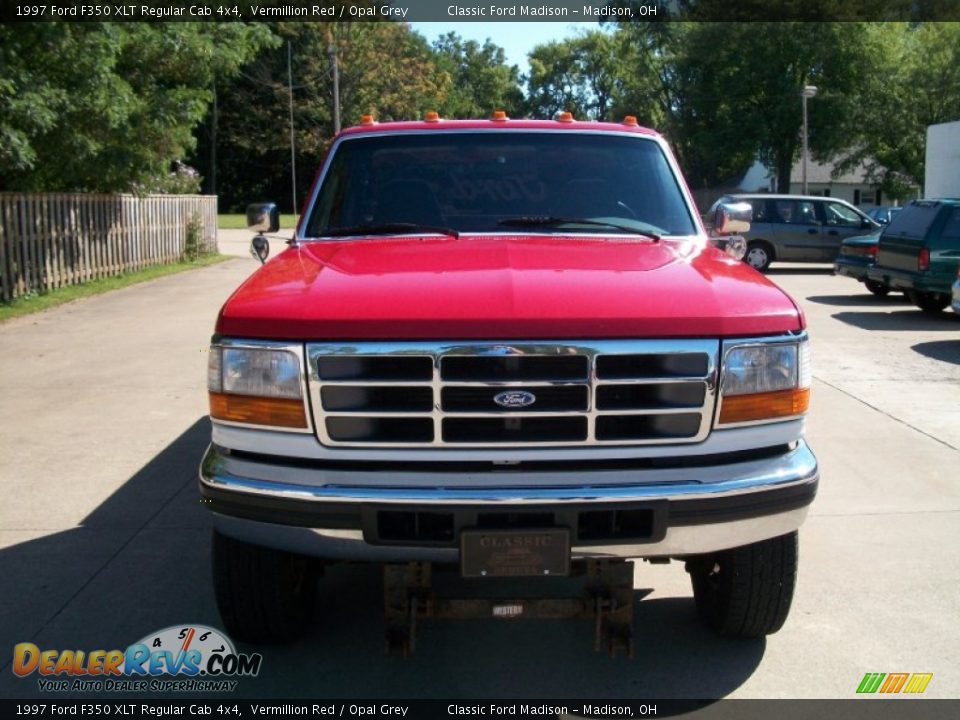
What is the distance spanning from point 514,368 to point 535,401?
12 centimetres

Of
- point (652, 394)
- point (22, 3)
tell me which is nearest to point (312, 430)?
point (652, 394)

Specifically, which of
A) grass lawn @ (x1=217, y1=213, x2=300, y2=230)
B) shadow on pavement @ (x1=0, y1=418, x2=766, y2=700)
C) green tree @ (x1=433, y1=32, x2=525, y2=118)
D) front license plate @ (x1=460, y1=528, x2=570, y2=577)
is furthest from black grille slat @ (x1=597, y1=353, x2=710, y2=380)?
green tree @ (x1=433, y1=32, x2=525, y2=118)

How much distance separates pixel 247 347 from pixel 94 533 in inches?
101

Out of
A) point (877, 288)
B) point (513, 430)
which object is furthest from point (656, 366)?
point (877, 288)

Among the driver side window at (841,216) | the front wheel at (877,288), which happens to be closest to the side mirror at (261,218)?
the front wheel at (877,288)

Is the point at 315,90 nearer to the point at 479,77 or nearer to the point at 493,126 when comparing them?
the point at 479,77

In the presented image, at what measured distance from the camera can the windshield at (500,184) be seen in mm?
4824

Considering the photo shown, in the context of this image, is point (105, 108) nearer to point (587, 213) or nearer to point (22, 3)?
point (22, 3)

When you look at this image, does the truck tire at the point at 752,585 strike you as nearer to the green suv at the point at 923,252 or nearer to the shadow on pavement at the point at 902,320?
the shadow on pavement at the point at 902,320

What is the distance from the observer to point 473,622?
4453mm

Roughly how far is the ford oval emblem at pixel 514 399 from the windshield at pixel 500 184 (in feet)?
4.74

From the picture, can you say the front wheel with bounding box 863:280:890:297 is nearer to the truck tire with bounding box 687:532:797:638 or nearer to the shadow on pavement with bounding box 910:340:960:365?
the shadow on pavement with bounding box 910:340:960:365

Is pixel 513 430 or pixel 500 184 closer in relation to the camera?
pixel 513 430

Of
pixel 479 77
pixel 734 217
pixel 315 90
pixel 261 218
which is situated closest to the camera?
pixel 734 217
